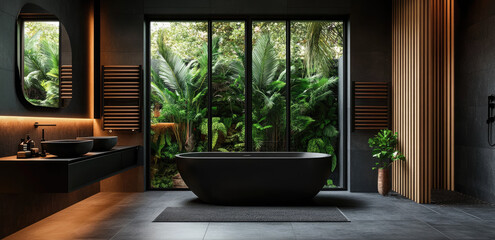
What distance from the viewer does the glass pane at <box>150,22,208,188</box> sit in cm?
545

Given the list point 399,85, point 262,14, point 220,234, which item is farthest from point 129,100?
point 399,85

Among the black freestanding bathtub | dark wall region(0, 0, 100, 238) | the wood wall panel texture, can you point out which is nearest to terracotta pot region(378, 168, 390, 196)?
the wood wall panel texture

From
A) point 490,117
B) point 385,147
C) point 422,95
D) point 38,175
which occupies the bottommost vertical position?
point 38,175

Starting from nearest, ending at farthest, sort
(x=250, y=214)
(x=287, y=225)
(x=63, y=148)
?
(x=63, y=148) → (x=287, y=225) → (x=250, y=214)

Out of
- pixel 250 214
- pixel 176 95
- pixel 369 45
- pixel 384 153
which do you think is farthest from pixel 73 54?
pixel 384 153

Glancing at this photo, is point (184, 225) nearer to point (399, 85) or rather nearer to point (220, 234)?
point (220, 234)

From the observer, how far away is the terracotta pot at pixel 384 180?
16.5 feet

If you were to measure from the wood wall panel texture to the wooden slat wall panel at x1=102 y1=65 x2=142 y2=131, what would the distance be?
3.63 meters

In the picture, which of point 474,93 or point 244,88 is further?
point 244,88

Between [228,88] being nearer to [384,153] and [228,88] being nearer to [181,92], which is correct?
[181,92]

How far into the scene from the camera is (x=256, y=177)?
4367mm

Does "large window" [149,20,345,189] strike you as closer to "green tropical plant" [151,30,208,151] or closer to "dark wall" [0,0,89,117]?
"green tropical plant" [151,30,208,151]

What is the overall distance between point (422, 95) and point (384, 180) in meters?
1.23

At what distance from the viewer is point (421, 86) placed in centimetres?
460
